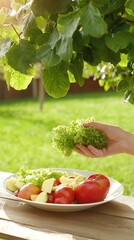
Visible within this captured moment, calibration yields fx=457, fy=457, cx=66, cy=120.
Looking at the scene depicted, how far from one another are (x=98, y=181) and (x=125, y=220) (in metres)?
0.18

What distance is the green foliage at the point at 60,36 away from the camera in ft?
2.87

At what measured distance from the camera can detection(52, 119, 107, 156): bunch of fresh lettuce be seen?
1.77 m

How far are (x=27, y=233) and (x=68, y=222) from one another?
0.59ft

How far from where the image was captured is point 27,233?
1.57m

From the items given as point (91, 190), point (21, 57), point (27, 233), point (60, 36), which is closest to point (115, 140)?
point (91, 190)

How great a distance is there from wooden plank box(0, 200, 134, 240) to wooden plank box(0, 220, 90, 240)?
0.09 feet

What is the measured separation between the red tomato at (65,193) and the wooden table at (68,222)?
6 centimetres

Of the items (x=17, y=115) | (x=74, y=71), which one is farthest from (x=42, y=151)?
(x=74, y=71)

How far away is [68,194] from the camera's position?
1749mm

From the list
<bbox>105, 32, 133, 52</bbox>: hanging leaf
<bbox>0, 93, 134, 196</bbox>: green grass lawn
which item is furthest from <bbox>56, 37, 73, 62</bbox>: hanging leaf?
<bbox>0, 93, 134, 196</bbox>: green grass lawn

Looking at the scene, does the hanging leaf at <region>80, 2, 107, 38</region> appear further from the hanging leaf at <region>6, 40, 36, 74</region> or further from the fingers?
the fingers

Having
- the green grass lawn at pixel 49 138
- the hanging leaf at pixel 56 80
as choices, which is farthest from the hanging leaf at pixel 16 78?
the green grass lawn at pixel 49 138

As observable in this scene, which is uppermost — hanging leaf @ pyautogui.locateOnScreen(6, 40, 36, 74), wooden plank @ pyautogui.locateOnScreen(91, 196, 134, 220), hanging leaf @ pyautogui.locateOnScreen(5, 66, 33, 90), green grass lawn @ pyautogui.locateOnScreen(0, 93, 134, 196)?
hanging leaf @ pyautogui.locateOnScreen(6, 40, 36, 74)

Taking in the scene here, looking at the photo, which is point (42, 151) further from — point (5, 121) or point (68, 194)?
point (68, 194)
